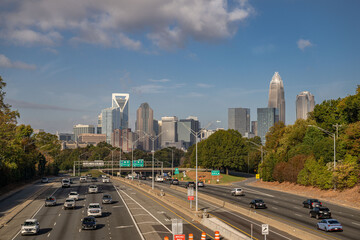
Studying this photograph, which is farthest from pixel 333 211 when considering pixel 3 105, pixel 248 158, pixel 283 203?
pixel 248 158

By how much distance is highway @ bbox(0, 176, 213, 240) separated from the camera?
120 ft

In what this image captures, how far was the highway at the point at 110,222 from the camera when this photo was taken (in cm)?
3672

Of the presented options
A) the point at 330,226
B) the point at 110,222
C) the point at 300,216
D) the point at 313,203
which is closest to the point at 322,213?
the point at 300,216

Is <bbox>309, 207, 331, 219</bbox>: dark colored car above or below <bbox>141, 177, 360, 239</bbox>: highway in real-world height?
above

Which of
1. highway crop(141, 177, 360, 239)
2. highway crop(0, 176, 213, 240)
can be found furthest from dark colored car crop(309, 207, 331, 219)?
highway crop(0, 176, 213, 240)

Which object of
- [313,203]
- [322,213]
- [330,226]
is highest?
[330,226]

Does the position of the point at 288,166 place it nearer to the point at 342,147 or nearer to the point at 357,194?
the point at 342,147

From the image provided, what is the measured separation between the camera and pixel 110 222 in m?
43.7

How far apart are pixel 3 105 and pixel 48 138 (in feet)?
293

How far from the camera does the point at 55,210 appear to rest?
54.1 metres

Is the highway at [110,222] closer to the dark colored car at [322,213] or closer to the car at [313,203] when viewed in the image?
the dark colored car at [322,213]

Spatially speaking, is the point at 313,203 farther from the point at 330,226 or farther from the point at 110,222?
the point at 110,222

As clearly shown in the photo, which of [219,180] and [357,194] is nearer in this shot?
[357,194]

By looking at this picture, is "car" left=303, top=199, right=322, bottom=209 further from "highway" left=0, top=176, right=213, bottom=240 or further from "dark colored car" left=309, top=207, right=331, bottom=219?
"highway" left=0, top=176, right=213, bottom=240
